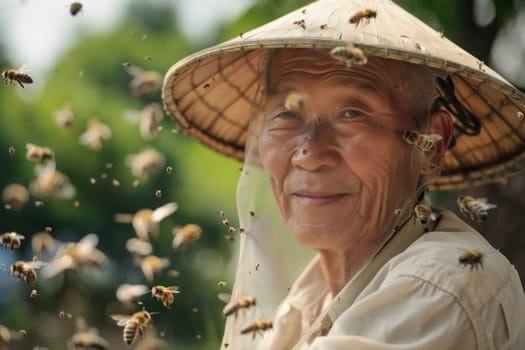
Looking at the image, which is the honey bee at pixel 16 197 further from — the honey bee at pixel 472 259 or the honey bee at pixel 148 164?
the honey bee at pixel 472 259

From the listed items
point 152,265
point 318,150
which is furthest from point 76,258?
point 318,150

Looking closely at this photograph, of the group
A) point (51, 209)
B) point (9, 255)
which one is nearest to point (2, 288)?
point (51, 209)

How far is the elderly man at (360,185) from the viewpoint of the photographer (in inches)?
114

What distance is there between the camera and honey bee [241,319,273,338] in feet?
11.5

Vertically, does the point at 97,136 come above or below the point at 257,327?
above

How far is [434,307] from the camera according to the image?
2.81m

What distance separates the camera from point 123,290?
404 centimetres

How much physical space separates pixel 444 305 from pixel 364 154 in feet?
2.63

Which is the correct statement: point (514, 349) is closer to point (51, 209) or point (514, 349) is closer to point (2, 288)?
point (2, 288)

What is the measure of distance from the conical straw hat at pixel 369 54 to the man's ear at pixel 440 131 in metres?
0.16

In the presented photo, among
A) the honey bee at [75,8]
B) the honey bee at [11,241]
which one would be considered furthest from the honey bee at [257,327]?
the honey bee at [75,8]

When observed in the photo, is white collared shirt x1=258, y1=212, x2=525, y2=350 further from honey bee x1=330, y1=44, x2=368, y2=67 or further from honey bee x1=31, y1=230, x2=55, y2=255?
honey bee x1=31, y1=230, x2=55, y2=255

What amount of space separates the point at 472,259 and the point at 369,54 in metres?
0.77

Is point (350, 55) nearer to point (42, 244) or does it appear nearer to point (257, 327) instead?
point (257, 327)
